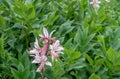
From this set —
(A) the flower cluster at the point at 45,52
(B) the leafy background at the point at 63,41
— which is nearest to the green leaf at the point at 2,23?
(B) the leafy background at the point at 63,41

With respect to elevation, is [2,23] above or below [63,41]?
above

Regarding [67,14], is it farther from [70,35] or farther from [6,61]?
[6,61]

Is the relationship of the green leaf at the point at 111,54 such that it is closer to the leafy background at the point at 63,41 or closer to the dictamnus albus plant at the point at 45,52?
the leafy background at the point at 63,41

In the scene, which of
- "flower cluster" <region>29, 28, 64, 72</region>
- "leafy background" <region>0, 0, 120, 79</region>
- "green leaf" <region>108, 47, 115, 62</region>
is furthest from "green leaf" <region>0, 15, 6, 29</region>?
"green leaf" <region>108, 47, 115, 62</region>

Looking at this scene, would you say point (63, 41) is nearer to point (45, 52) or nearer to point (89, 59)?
point (89, 59)

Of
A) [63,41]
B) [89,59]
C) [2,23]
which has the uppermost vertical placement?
[2,23]

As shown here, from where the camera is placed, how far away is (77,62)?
209cm

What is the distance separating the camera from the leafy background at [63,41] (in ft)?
6.79

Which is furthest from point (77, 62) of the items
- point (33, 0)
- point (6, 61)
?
point (33, 0)

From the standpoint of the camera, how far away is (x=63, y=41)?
7.73 ft

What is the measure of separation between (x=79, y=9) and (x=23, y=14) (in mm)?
677

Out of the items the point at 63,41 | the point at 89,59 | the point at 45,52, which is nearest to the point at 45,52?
the point at 45,52

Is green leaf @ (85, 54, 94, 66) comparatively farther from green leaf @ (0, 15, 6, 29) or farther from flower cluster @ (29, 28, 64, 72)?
green leaf @ (0, 15, 6, 29)

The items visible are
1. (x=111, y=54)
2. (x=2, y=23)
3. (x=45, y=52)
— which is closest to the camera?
(x=45, y=52)
